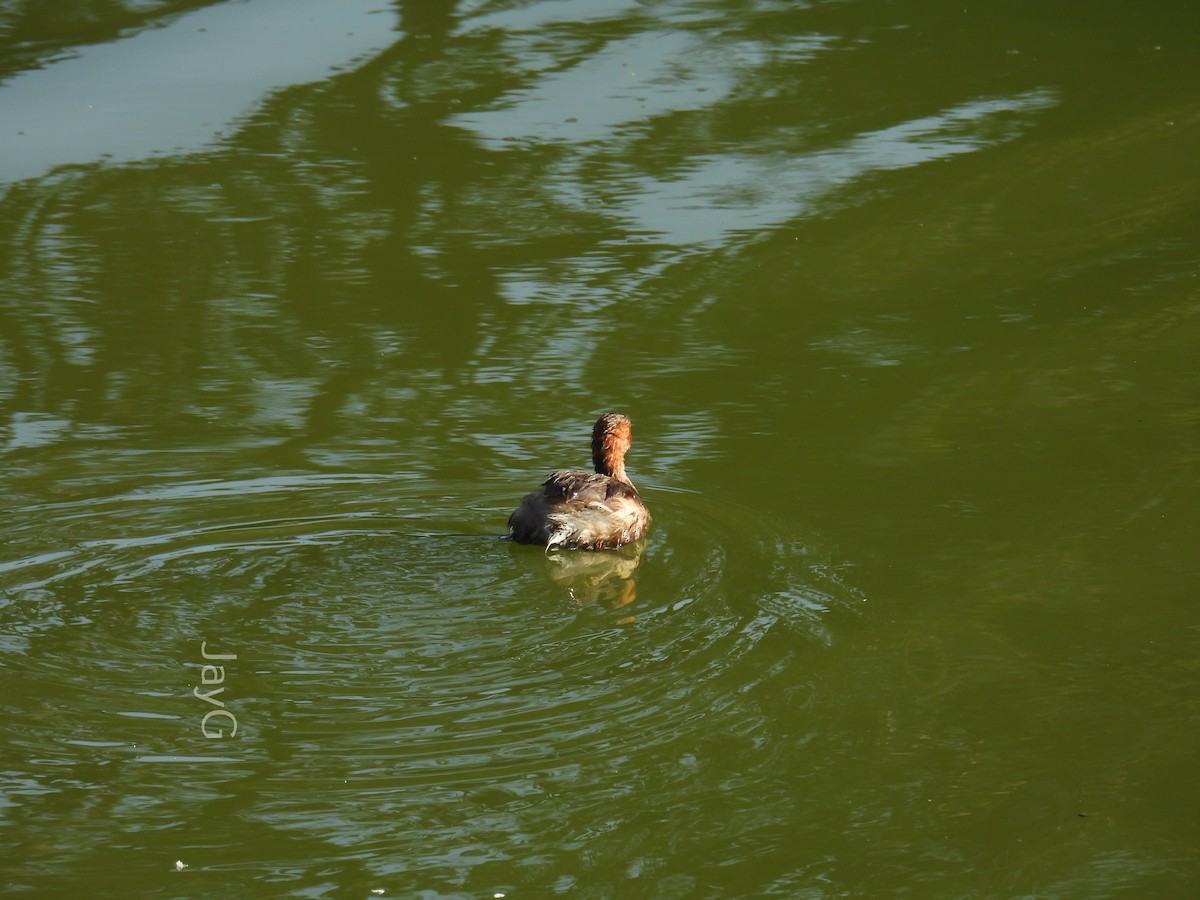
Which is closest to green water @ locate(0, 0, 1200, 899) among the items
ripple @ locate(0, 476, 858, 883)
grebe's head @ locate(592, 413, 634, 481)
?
ripple @ locate(0, 476, 858, 883)

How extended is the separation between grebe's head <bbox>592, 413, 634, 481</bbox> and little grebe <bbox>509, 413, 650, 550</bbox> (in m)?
0.28

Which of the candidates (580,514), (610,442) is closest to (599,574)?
(580,514)

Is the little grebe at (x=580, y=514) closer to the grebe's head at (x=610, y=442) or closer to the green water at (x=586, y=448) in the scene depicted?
the green water at (x=586, y=448)

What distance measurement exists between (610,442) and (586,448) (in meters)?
0.37

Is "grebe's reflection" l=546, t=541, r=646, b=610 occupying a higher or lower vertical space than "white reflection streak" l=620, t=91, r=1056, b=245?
lower

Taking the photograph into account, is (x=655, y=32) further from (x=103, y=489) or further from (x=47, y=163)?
(x=103, y=489)

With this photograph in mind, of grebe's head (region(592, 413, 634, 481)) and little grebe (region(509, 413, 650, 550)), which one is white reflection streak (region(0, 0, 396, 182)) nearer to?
grebe's head (region(592, 413, 634, 481))

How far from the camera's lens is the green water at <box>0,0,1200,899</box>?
4.84m

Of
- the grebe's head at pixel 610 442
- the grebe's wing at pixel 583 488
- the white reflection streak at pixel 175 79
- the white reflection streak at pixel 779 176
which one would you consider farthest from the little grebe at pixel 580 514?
the white reflection streak at pixel 175 79

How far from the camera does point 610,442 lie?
7.30 m

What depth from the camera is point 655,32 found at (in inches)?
550

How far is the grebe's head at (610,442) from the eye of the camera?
7.26 metres

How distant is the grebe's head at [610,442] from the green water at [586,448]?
0.19m

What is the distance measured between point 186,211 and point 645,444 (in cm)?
435
